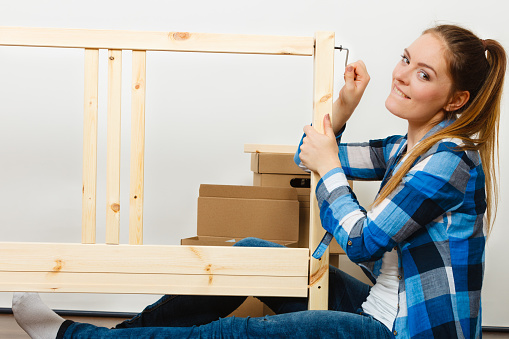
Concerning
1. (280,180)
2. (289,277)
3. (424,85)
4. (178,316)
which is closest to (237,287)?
(289,277)

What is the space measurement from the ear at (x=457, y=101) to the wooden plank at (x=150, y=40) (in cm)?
28

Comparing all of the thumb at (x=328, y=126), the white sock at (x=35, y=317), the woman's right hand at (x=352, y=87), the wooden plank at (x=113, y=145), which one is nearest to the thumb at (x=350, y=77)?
the woman's right hand at (x=352, y=87)

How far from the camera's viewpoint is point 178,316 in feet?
3.77

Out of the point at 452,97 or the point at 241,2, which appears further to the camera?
the point at 241,2

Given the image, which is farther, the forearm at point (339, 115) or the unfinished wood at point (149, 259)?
the forearm at point (339, 115)

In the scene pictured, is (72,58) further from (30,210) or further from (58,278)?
(58,278)

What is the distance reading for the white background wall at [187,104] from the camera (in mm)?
1836

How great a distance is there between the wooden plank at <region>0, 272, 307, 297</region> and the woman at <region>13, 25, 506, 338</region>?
0.06 meters

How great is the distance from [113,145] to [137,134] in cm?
5

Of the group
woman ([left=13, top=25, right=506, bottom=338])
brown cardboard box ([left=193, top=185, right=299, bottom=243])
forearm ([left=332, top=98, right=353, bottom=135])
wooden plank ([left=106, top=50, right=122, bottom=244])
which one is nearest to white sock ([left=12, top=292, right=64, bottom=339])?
woman ([left=13, top=25, right=506, bottom=338])

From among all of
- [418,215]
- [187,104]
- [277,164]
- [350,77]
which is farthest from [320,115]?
[187,104]

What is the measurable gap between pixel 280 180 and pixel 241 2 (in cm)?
67

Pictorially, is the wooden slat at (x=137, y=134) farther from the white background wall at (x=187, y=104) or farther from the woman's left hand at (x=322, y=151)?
the white background wall at (x=187, y=104)

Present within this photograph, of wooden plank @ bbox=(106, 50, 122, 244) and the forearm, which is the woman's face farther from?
wooden plank @ bbox=(106, 50, 122, 244)
